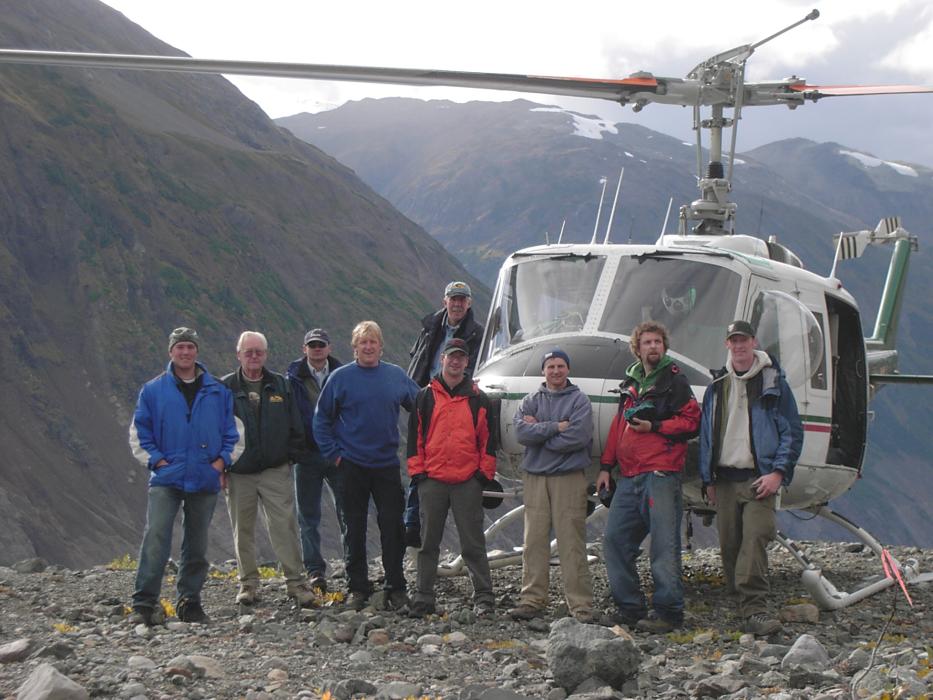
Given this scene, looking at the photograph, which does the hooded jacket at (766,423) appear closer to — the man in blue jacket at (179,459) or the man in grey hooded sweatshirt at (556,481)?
the man in grey hooded sweatshirt at (556,481)

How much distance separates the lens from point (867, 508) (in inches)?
4774

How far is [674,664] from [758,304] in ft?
11.6

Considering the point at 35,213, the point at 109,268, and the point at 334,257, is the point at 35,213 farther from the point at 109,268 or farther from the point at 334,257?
the point at 334,257

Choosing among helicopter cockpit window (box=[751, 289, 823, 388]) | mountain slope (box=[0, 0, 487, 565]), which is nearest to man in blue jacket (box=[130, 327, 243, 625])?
helicopter cockpit window (box=[751, 289, 823, 388])

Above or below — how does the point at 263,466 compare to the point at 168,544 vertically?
above

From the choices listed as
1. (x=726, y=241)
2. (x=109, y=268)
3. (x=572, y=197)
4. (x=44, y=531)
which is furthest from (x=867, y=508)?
(x=726, y=241)

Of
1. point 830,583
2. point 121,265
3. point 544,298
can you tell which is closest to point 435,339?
point 544,298

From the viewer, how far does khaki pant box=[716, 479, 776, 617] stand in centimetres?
839

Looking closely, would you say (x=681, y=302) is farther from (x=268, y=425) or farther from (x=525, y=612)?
(x=268, y=425)

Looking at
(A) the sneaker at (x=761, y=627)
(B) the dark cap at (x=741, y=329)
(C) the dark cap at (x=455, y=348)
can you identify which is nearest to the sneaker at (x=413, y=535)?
(C) the dark cap at (x=455, y=348)

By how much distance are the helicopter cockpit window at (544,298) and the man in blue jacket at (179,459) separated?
2599mm

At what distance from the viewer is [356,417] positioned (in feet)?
28.8

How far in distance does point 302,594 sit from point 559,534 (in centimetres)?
202

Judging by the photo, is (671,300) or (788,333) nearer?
(671,300)
